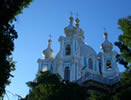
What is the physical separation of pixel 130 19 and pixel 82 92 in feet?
28.1

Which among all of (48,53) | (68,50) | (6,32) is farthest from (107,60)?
(6,32)

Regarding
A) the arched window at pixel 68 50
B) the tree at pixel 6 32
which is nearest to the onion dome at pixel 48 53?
the arched window at pixel 68 50

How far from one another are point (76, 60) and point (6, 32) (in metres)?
23.6

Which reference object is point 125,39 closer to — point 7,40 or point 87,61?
point 7,40

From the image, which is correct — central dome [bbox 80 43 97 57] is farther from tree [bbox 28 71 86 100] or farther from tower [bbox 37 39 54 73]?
tree [bbox 28 71 86 100]

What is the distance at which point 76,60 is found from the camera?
1325 inches

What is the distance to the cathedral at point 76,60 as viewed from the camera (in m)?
33.3

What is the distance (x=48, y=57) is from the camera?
127ft

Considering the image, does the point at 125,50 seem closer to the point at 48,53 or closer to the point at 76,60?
the point at 76,60

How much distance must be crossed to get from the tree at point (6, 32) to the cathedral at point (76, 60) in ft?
70.4

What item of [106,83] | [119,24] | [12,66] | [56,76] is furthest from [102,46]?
[12,66]

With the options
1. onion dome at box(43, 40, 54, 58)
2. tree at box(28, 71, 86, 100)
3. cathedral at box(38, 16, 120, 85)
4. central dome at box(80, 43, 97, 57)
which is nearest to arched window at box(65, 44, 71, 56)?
cathedral at box(38, 16, 120, 85)

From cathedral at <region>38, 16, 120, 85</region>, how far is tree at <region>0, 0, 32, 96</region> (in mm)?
21456

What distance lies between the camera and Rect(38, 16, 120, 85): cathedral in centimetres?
3335
